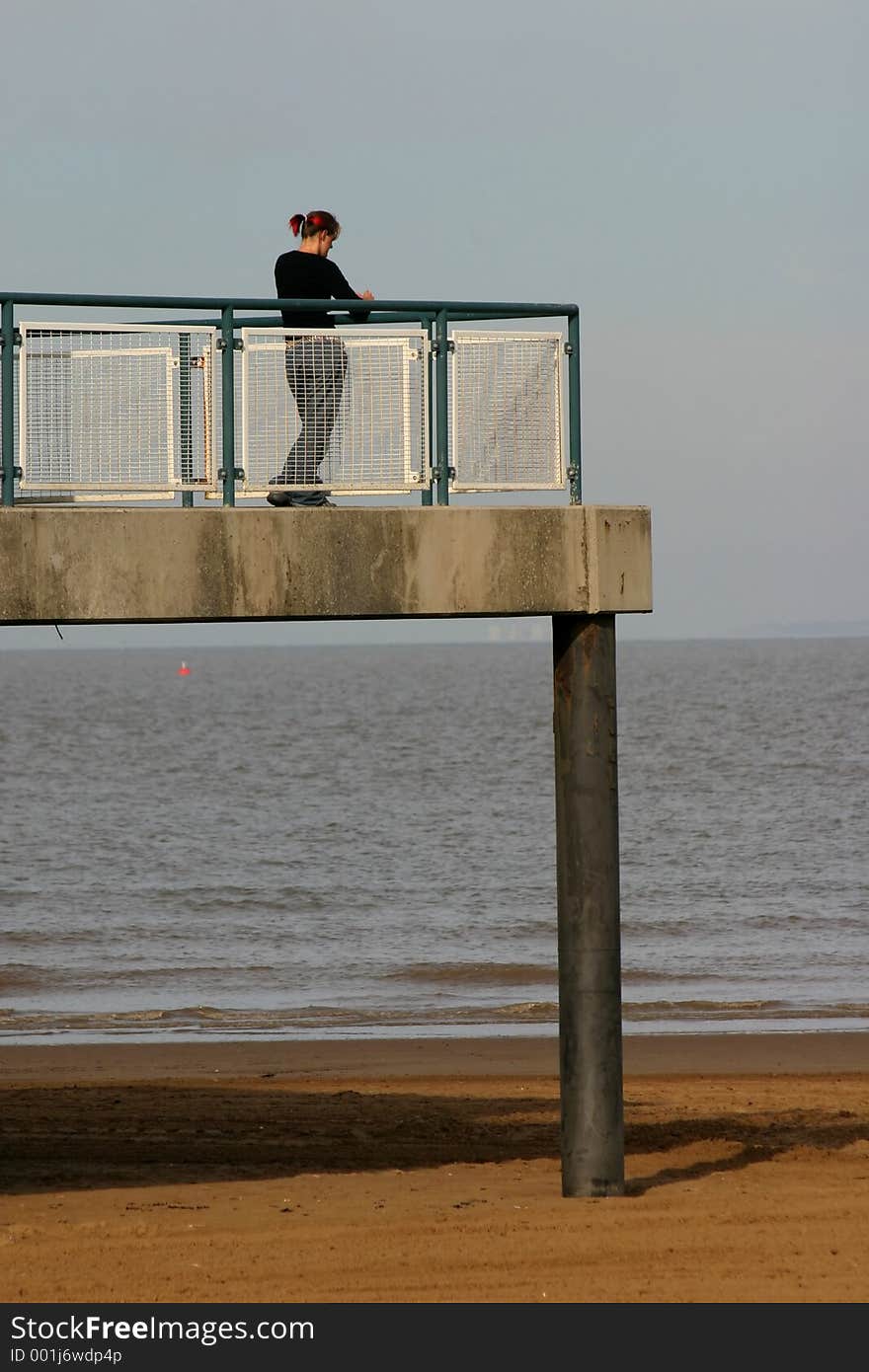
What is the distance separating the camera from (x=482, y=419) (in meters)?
10.0

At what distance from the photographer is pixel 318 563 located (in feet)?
31.6

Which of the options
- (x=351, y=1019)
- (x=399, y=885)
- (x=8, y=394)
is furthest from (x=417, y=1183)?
(x=399, y=885)

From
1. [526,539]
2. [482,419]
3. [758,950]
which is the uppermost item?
[482,419]

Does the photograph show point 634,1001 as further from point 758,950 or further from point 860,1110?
point 860,1110

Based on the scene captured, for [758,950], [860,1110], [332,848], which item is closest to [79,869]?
[332,848]

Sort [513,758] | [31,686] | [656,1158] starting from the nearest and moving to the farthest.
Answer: [656,1158] → [513,758] → [31,686]

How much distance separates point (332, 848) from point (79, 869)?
553 centimetres

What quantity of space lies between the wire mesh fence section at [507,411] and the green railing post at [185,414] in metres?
1.35

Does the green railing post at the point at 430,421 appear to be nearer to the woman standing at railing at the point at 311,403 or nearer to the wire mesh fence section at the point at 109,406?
the woman standing at railing at the point at 311,403

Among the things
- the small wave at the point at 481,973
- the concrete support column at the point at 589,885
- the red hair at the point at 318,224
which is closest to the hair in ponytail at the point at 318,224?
the red hair at the point at 318,224

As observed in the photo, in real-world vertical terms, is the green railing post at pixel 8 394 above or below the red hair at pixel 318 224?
below

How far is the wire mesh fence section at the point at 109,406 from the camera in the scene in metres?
9.57

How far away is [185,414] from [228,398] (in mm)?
250

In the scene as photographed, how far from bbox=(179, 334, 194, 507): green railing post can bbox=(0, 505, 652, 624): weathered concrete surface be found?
1.13 feet
